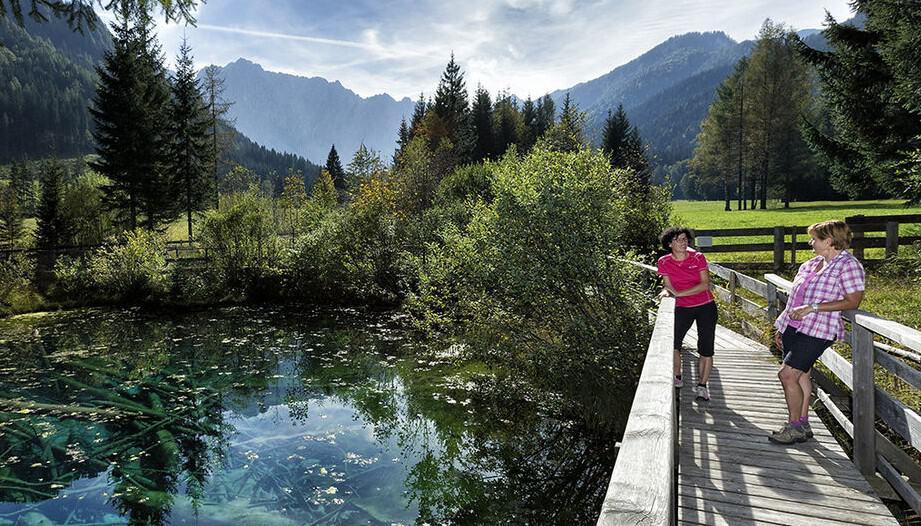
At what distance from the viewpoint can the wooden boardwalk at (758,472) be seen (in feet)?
12.3

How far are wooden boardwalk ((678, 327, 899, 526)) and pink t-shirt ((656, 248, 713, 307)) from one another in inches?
47.4

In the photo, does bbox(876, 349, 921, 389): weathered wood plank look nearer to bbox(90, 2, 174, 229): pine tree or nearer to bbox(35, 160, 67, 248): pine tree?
bbox(90, 2, 174, 229): pine tree

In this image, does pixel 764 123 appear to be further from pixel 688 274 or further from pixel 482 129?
pixel 688 274

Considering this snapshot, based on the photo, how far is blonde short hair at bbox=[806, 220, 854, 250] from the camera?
4367 mm

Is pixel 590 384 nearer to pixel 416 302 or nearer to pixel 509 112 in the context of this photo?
pixel 416 302

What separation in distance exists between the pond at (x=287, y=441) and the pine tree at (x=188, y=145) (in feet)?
74.2

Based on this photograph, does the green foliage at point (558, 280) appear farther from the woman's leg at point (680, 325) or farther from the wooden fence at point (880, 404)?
the wooden fence at point (880, 404)

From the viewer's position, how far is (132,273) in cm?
2530

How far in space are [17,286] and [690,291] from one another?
31.7 metres

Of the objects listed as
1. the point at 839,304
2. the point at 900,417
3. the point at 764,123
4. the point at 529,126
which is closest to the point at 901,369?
the point at 900,417

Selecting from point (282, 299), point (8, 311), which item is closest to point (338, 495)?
point (282, 299)

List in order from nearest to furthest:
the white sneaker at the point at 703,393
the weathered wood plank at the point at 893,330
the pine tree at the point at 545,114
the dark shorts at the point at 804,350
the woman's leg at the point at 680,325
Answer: the weathered wood plank at the point at 893,330
the dark shorts at the point at 804,350
the white sneaker at the point at 703,393
the woman's leg at the point at 680,325
the pine tree at the point at 545,114

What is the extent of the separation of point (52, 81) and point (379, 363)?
207m

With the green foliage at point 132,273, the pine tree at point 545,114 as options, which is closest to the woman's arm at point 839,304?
the green foliage at point 132,273
